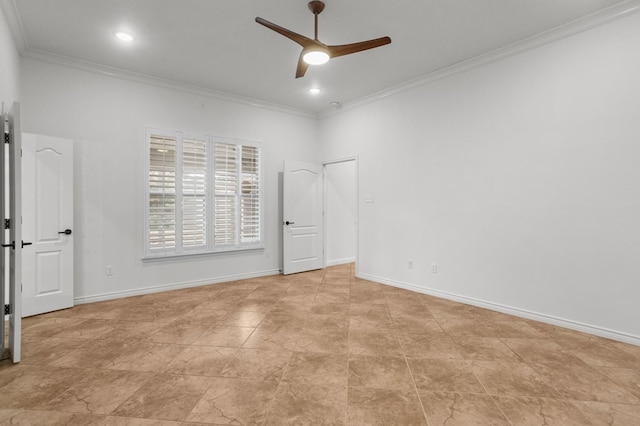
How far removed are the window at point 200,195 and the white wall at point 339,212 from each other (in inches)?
64.2

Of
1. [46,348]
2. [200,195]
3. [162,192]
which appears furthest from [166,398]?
[200,195]

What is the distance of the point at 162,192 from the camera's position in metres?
4.45

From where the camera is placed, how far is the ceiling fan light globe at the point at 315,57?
9.38 feet

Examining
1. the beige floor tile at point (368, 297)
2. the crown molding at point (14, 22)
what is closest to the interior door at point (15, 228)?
the crown molding at point (14, 22)

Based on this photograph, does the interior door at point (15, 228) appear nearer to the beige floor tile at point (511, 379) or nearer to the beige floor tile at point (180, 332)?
the beige floor tile at point (180, 332)

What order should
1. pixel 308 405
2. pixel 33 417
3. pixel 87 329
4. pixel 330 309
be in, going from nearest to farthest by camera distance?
pixel 33 417 < pixel 308 405 < pixel 87 329 < pixel 330 309

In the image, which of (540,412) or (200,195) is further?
(200,195)

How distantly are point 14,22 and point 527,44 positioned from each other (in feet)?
17.5

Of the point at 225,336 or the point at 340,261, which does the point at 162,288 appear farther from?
the point at 340,261

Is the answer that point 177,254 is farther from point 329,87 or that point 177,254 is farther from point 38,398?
point 329,87

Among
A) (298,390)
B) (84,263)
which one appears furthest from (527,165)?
(84,263)

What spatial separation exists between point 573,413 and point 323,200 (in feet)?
15.6

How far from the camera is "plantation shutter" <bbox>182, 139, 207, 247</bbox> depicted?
4.65 m

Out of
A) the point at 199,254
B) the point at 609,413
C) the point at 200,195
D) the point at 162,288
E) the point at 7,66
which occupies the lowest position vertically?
the point at 609,413
